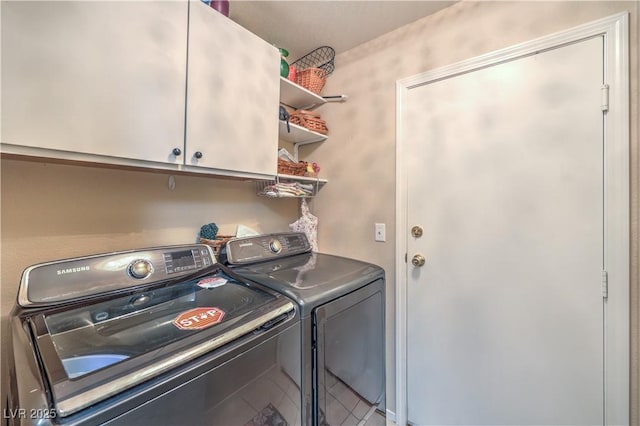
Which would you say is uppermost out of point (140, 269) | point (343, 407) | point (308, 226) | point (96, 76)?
point (96, 76)

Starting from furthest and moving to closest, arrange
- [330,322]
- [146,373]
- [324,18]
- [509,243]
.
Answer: [324,18] → [509,243] → [330,322] → [146,373]

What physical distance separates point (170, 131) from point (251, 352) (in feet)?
2.95

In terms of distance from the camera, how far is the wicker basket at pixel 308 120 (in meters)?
1.85

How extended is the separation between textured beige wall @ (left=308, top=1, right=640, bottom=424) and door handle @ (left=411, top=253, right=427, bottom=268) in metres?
0.14

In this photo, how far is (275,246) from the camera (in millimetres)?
1531

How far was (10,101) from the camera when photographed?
71cm

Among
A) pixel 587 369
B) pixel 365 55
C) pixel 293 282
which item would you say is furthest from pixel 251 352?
pixel 365 55

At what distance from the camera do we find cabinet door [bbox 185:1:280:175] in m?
1.09

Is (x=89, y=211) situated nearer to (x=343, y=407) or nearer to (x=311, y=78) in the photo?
(x=343, y=407)

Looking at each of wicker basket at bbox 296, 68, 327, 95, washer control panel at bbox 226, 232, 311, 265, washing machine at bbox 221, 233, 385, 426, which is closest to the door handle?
washing machine at bbox 221, 233, 385, 426

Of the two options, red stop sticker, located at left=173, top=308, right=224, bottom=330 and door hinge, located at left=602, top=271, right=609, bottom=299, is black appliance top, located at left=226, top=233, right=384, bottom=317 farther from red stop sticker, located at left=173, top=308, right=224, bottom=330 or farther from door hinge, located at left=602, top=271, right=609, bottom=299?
door hinge, located at left=602, top=271, right=609, bottom=299

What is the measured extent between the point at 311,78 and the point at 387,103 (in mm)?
583

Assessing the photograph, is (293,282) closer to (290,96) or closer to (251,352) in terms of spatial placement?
(251,352)

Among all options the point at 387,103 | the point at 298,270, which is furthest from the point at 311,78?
the point at 298,270
